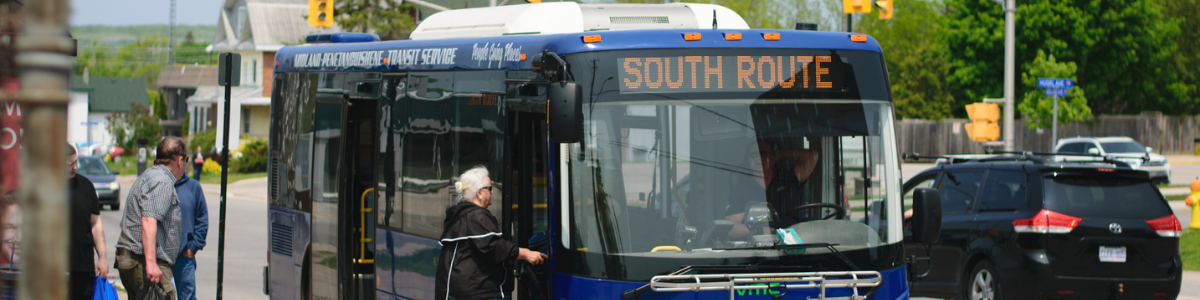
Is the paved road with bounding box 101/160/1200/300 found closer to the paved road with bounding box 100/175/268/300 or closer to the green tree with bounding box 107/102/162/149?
the paved road with bounding box 100/175/268/300

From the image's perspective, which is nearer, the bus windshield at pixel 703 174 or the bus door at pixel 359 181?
the bus windshield at pixel 703 174

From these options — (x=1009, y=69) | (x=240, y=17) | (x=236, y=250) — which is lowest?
(x=236, y=250)

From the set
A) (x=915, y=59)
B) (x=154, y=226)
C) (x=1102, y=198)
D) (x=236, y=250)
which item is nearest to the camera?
(x=154, y=226)

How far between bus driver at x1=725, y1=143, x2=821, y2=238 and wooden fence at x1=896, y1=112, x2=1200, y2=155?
49.5 metres

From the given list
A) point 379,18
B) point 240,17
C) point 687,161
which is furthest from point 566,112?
point 240,17

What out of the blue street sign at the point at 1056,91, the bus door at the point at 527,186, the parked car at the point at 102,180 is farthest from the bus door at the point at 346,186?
the parked car at the point at 102,180

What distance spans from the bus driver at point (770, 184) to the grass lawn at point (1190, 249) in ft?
33.3

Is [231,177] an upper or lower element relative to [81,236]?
lower

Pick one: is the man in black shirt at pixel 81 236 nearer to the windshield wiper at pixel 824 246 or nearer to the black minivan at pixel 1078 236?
the windshield wiper at pixel 824 246

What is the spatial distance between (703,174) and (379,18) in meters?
33.8

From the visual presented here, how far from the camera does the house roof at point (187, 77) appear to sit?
79.0 m

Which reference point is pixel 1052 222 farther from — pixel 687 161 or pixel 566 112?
pixel 566 112

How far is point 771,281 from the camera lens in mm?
5805

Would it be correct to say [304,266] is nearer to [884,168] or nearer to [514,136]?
[514,136]
